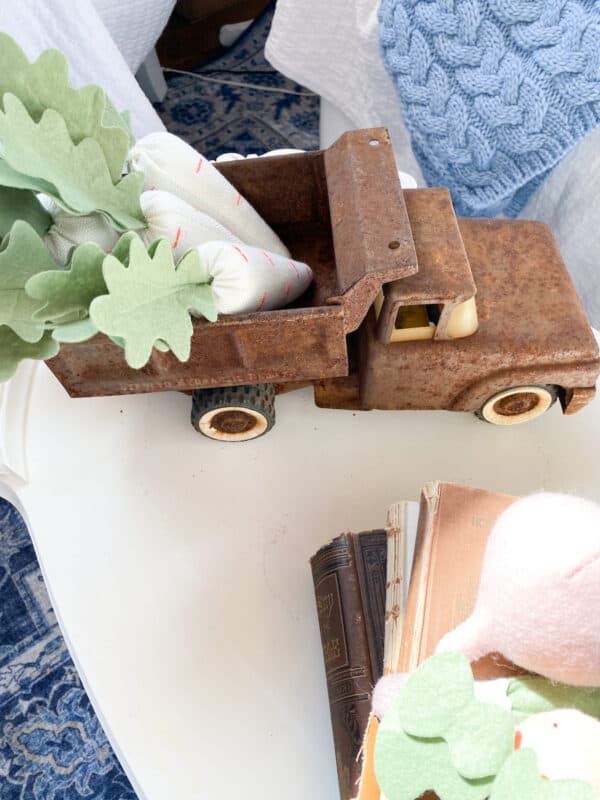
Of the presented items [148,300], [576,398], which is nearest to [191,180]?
[148,300]

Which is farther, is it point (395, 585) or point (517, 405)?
point (517, 405)

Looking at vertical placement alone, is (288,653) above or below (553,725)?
below

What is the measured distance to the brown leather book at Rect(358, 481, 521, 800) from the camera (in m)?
0.46

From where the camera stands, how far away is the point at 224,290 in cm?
51

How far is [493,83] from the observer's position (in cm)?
74

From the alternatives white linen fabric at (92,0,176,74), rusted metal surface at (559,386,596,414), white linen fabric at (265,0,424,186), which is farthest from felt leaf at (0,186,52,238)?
white linen fabric at (92,0,176,74)

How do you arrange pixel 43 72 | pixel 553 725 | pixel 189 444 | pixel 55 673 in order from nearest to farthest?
pixel 553 725 < pixel 43 72 < pixel 189 444 < pixel 55 673

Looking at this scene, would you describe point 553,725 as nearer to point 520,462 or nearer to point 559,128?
point 520,462

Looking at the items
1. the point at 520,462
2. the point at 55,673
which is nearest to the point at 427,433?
the point at 520,462

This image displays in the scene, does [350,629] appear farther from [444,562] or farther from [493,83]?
[493,83]

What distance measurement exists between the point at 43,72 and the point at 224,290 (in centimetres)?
19

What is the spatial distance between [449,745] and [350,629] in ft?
0.77

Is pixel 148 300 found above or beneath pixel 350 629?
above

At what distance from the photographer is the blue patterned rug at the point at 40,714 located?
2.86ft
